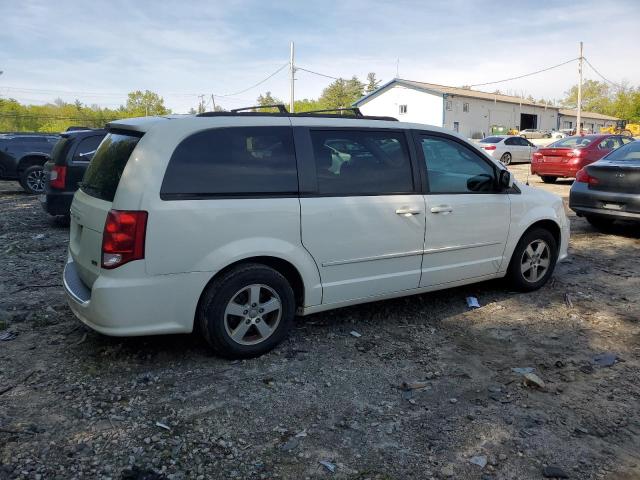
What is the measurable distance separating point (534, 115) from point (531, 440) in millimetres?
62375

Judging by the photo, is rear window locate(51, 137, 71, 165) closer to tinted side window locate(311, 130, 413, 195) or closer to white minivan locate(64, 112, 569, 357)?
white minivan locate(64, 112, 569, 357)

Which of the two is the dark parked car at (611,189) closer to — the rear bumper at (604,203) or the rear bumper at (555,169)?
the rear bumper at (604,203)

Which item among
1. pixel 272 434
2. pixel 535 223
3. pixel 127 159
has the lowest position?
pixel 272 434

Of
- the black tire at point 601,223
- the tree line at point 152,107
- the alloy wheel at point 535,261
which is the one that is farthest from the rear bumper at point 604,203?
the tree line at point 152,107

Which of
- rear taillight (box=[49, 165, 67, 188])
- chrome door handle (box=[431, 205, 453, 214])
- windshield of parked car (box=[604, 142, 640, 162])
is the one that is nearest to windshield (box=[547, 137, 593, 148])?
windshield of parked car (box=[604, 142, 640, 162])

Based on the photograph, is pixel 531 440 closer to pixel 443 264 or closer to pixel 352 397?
pixel 352 397

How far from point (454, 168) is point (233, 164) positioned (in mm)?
2169

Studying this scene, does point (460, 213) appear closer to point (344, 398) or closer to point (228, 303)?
point (344, 398)

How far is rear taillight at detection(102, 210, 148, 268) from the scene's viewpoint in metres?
3.39

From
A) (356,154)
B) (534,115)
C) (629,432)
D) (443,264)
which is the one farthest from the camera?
(534,115)

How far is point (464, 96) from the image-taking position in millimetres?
48062

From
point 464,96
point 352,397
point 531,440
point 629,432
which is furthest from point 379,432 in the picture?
point 464,96

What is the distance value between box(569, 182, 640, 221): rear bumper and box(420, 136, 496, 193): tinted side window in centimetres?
403

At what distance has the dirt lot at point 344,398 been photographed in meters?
2.78
